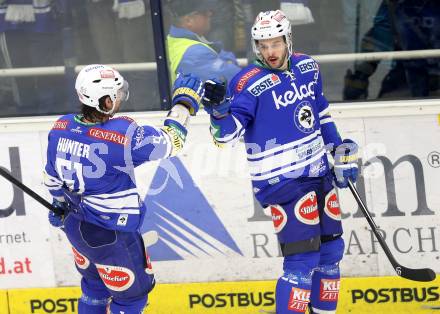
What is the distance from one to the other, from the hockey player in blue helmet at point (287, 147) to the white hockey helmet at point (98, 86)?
0.59 m

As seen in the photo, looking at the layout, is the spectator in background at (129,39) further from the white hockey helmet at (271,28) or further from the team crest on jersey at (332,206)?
the team crest on jersey at (332,206)

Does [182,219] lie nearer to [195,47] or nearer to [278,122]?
[195,47]

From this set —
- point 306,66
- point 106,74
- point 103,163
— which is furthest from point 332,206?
point 106,74

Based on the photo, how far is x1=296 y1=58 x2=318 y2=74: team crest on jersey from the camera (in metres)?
6.09

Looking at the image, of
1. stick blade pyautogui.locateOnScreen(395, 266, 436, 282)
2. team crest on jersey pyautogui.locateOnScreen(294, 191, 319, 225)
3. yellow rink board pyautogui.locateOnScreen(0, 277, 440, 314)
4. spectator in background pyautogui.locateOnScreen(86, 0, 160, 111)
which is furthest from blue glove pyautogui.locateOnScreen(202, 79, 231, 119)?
yellow rink board pyautogui.locateOnScreen(0, 277, 440, 314)

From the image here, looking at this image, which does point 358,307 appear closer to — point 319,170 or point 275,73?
point 319,170

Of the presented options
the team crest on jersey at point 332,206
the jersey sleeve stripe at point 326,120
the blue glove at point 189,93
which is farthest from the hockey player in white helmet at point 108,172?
the team crest on jersey at point 332,206

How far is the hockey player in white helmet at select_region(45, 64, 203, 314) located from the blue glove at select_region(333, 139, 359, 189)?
91 cm

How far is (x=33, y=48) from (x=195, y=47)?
1.01 m

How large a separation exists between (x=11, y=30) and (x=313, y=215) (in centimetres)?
231

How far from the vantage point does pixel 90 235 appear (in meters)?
5.88

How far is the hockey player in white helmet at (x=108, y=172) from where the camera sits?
223 inches

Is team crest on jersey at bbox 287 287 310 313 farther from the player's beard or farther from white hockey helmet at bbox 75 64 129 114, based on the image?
white hockey helmet at bbox 75 64 129 114

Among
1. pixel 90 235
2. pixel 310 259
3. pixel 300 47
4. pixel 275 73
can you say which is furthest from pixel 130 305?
pixel 300 47
